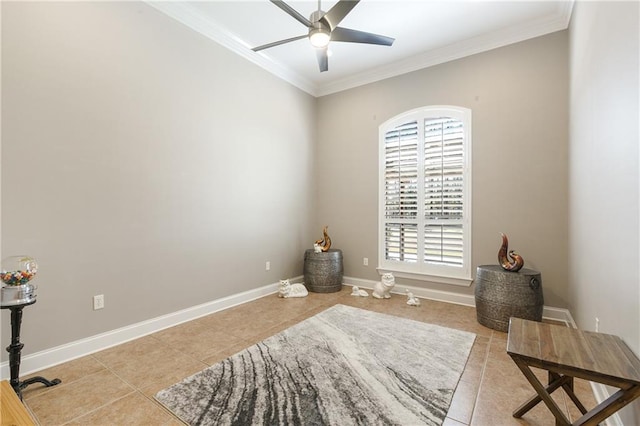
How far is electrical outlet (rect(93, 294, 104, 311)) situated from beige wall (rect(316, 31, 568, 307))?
10.5 ft

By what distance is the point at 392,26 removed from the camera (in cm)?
337

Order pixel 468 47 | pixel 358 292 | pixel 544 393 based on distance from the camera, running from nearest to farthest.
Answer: pixel 544 393 < pixel 468 47 < pixel 358 292

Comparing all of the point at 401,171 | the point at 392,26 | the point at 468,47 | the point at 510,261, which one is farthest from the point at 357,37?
the point at 510,261

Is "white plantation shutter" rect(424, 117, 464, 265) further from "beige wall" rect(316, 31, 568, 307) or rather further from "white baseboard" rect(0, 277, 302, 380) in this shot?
"white baseboard" rect(0, 277, 302, 380)

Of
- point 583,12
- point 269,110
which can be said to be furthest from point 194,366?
point 583,12

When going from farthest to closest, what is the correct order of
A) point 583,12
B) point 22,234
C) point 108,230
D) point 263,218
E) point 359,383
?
point 263,218, point 108,230, point 583,12, point 22,234, point 359,383

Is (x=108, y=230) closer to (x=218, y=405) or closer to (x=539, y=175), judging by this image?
(x=218, y=405)

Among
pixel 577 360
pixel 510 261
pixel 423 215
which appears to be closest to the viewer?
pixel 577 360

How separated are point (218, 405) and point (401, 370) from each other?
1.25m

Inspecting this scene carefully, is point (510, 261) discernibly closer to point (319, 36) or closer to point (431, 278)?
point (431, 278)

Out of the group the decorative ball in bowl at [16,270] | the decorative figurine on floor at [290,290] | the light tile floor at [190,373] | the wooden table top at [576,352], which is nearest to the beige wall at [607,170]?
the wooden table top at [576,352]

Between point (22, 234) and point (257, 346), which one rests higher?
point (22, 234)

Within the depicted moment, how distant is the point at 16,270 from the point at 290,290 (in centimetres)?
275

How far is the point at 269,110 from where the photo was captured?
13.8 feet
